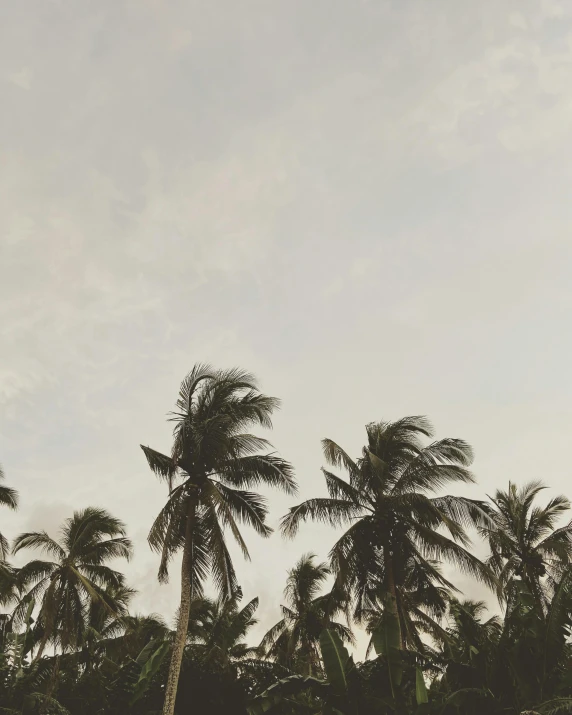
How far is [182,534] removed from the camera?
52.6ft

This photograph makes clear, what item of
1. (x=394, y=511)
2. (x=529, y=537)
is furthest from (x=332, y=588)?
(x=529, y=537)

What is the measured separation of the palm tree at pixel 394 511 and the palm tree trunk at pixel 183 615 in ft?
11.8

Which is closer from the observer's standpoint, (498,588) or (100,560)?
(498,588)

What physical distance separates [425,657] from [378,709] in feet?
7.25

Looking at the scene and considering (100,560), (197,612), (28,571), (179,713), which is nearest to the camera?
(179,713)

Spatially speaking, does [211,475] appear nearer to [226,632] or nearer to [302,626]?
[226,632]

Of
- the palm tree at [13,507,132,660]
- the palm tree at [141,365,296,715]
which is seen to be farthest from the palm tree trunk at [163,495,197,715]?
the palm tree at [13,507,132,660]

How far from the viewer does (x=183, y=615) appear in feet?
47.8

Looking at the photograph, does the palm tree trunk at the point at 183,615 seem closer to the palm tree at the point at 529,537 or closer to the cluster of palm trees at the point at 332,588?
the cluster of palm trees at the point at 332,588

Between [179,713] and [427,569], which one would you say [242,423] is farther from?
[179,713]

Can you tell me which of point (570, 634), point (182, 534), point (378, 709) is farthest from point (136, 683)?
point (570, 634)

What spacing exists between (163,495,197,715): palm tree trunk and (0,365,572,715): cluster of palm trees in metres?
Result: 0.03

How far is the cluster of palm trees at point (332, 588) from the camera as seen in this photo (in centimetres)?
1057

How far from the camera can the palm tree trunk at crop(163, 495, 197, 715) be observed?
13.2 meters
